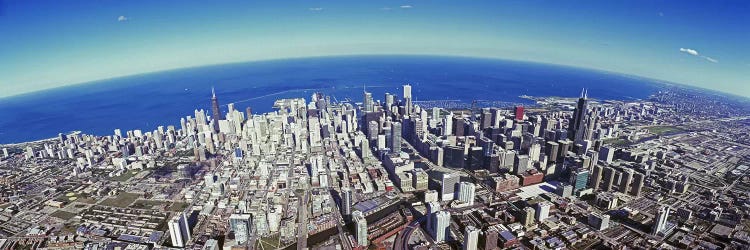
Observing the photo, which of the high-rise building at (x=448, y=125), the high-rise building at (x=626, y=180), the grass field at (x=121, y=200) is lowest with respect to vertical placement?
the grass field at (x=121, y=200)

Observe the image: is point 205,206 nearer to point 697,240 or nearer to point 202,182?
point 202,182

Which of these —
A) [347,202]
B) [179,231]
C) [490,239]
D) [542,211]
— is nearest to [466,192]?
[542,211]

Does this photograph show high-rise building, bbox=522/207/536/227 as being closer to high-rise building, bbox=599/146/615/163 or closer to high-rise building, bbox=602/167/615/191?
high-rise building, bbox=602/167/615/191

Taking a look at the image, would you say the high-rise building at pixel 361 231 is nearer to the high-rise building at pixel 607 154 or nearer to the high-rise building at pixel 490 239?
the high-rise building at pixel 490 239

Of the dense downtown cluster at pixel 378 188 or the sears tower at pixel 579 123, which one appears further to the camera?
the sears tower at pixel 579 123

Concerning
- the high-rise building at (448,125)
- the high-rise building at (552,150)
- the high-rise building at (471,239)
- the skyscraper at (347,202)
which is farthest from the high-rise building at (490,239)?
the high-rise building at (448,125)

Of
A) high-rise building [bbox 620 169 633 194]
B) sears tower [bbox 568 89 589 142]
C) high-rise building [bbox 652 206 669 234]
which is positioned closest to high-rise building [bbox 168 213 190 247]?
high-rise building [bbox 652 206 669 234]
